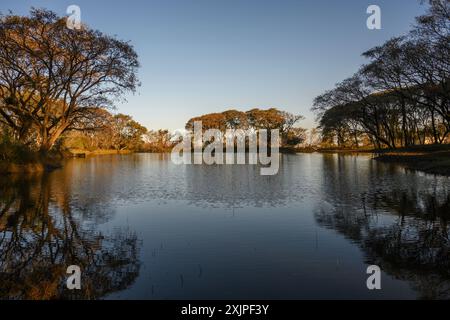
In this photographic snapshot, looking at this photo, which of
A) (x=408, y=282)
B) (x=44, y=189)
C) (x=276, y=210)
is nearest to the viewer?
(x=408, y=282)

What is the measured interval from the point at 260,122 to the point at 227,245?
11302 cm

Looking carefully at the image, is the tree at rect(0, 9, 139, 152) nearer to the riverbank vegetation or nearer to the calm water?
the riverbank vegetation

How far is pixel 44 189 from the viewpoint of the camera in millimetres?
21406

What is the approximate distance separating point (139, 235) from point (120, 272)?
3451mm

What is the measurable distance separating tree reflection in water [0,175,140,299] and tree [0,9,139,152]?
24.9 m

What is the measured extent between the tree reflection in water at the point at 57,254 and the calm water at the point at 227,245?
32mm

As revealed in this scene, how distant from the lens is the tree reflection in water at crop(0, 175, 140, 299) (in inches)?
266

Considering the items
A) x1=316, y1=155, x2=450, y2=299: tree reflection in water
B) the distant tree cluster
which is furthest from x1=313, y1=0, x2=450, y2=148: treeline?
the distant tree cluster

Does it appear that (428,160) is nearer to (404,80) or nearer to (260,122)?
(404,80)

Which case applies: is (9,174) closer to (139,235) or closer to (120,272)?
(139,235)

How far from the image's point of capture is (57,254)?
8.91 m

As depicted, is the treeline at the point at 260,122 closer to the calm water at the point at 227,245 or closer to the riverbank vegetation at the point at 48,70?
the riverbank vegetation at the point at 48,70

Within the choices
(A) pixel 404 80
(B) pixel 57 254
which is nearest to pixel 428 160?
(A) pixel 404 80
